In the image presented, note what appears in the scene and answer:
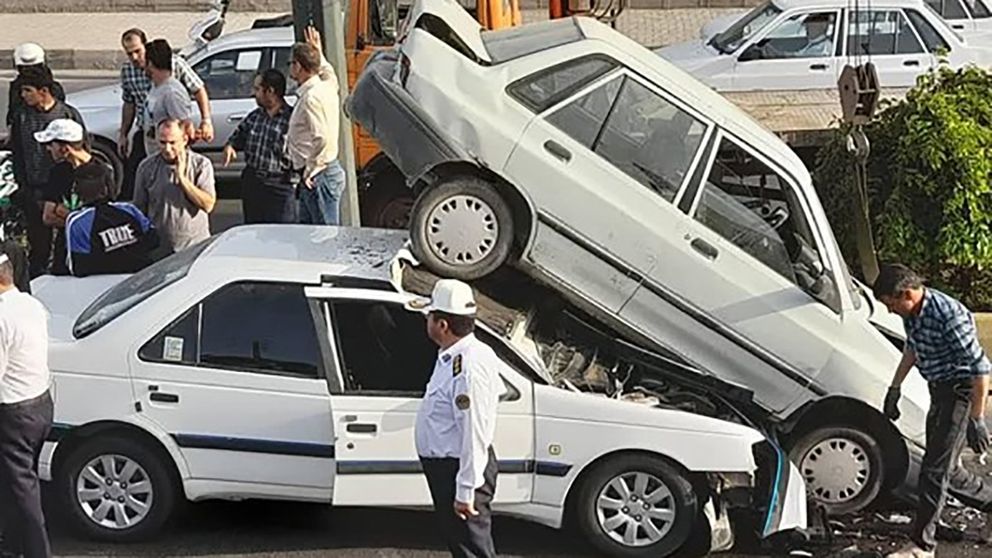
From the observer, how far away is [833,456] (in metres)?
7.71

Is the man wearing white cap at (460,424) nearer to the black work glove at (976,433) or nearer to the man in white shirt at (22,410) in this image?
the man in white shirt at (22,410)

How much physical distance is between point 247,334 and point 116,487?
0.91 meters

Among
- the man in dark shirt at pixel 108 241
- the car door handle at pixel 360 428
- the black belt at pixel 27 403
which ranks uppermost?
the man in dark shirt at pixel 108 241

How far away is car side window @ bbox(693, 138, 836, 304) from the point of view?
7770mm

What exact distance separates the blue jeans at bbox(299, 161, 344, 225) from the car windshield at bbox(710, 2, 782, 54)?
598 centimetres

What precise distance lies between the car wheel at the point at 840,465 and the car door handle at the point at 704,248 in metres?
0.98

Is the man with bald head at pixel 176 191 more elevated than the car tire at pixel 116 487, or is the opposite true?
the man with bald head at pixel 176 191

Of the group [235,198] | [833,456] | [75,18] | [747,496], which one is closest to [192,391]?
[747,496]

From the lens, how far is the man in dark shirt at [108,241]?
8617mm

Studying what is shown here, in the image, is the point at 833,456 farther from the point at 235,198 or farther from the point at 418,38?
the point at 235,198

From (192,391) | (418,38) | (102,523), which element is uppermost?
(418,38)

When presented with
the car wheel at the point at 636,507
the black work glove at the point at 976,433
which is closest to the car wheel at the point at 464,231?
the car wheel at the point at 636,507

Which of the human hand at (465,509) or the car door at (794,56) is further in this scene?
the car door at (794,56)

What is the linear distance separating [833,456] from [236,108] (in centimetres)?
723
